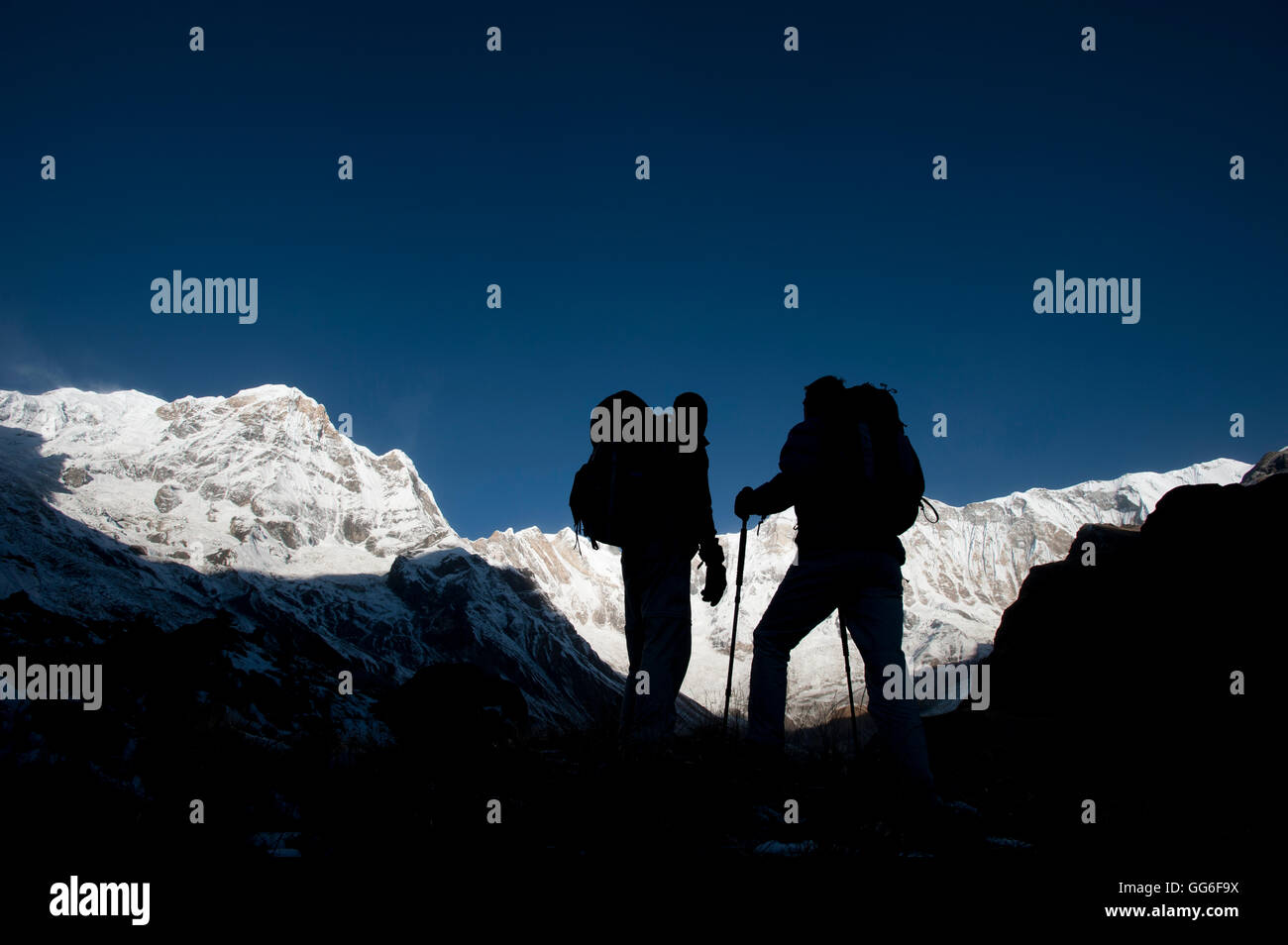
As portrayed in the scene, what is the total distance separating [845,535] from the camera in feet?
18.6

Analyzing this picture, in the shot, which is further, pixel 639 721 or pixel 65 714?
pixel 639 721

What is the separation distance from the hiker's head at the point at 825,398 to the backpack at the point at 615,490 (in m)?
1.49

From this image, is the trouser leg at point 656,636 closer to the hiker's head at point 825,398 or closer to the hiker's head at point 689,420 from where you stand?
the hiker's head at point 689,420

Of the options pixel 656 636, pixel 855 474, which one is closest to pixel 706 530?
pixel 656 636

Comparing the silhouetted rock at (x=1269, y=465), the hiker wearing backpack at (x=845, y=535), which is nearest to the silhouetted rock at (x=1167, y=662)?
the hiker wearing backpack at (x=845, y=535)

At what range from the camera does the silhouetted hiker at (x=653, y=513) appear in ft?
21.7

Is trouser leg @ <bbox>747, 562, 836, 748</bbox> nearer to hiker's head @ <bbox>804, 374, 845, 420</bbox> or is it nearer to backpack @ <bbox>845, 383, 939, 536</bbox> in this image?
backpack @ <bbox>845, 383, 939, 536</bbox>

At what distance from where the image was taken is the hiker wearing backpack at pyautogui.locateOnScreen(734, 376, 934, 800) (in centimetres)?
559

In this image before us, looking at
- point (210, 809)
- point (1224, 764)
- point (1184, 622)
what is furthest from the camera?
point (1184, 622)

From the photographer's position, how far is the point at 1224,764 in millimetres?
8117

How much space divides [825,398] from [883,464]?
0.75 metres
